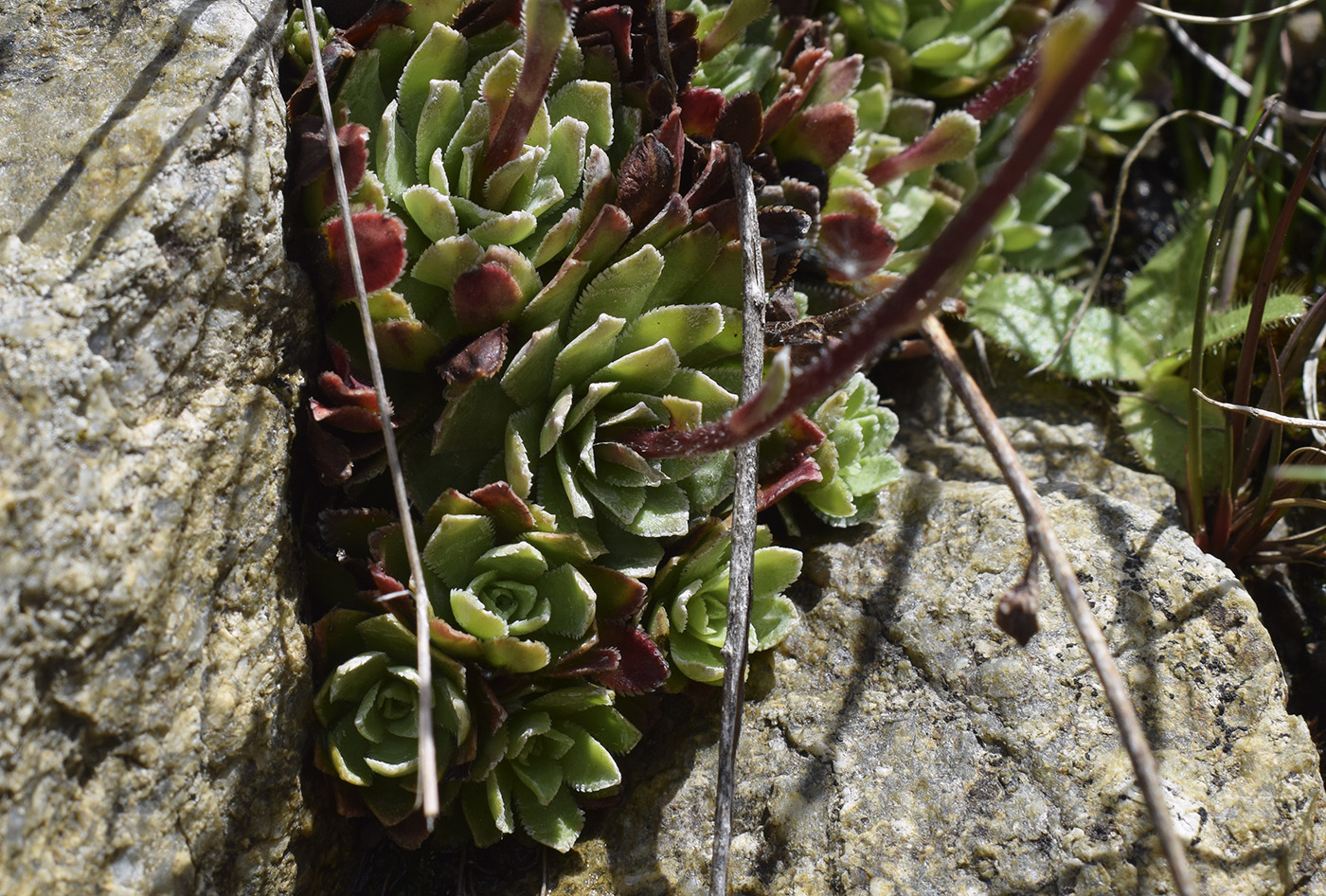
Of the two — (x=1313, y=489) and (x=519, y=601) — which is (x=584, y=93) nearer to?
(x=519, y=601)

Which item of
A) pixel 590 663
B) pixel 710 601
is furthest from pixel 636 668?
pixel 710 601

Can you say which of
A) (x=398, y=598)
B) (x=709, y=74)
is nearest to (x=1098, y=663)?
(x=398, y=598)

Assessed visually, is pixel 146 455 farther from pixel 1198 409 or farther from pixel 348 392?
pixel 1198 409

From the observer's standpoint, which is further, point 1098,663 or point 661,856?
point 661,856

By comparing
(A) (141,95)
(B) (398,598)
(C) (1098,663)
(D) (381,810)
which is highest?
(A) (141,95)

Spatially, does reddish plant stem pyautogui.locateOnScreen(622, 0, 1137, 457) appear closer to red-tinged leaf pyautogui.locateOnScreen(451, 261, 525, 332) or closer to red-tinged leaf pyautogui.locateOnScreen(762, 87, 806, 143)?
red-tinged leaf pyautogui.locateOnScreen(451, 261, 525, 332)

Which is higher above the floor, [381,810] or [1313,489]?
[1313,489]

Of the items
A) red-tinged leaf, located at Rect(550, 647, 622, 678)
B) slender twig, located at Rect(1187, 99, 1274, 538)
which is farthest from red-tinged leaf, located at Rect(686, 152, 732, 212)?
slender twig, located at Rect(1187, 99, 1274, 538)
